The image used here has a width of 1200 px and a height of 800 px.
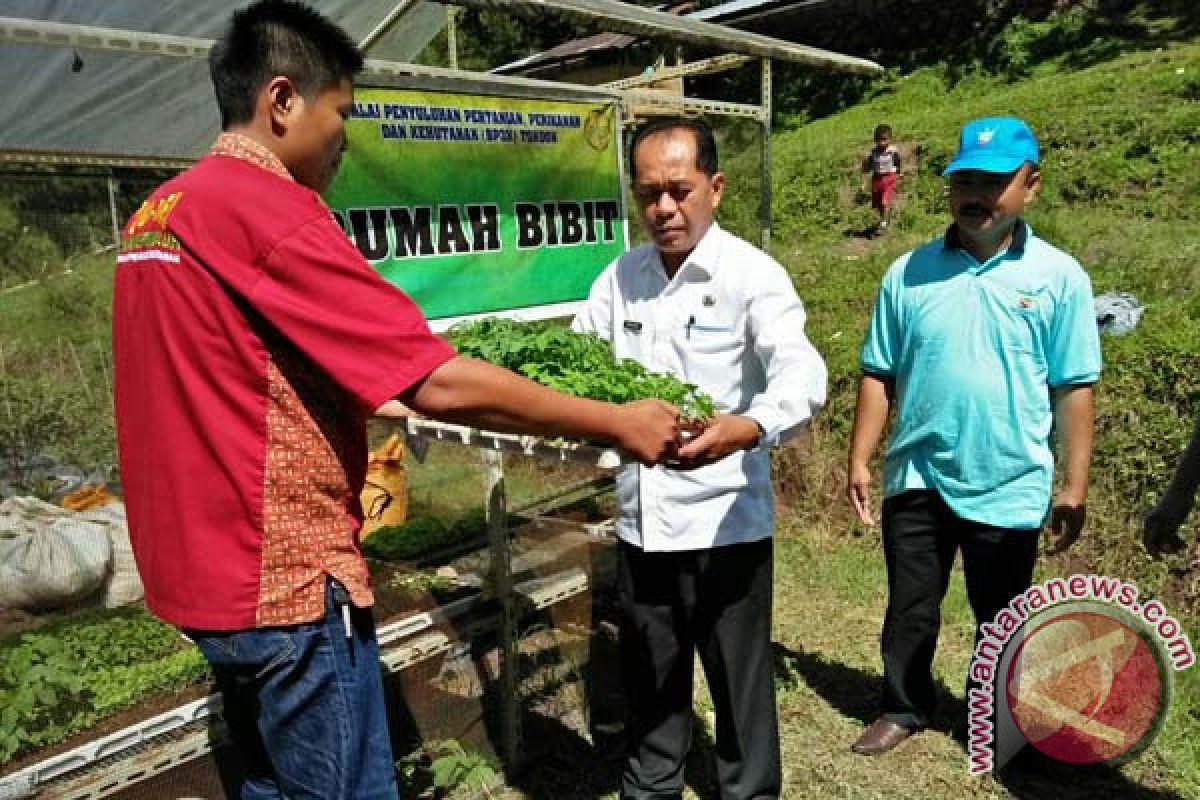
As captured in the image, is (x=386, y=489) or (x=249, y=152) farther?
(x=386, y=489)

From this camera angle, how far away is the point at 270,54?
1610mm

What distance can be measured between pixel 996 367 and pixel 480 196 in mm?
1929

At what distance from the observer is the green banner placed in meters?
2.95

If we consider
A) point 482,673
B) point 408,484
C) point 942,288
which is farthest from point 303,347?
point 408,484

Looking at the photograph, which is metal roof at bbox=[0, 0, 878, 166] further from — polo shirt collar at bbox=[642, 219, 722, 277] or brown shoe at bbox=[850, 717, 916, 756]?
brown shoe at bbox=[850, 717, 916, 756]

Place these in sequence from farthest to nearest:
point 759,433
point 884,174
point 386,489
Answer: point 884,174
point 386,489
point 759,433

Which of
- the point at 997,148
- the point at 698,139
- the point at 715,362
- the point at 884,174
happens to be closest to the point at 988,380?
the point at 997,148

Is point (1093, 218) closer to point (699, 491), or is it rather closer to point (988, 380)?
point (988, 380)

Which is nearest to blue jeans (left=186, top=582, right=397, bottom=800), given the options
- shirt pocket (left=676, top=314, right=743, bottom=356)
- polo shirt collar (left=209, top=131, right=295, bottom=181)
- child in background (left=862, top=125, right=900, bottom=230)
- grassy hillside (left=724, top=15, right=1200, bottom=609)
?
polo shirt collar (left=209, top=131, right=295, bottom=181)

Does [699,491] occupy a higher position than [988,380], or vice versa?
[988,380]

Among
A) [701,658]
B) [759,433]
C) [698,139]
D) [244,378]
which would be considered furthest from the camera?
[701,658]

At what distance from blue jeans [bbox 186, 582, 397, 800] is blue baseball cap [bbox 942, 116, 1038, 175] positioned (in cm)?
241

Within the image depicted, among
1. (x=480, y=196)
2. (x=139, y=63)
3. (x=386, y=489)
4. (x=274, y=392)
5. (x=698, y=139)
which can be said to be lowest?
(x=386, y=489)

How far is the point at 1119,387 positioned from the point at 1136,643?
2549 millimetres
